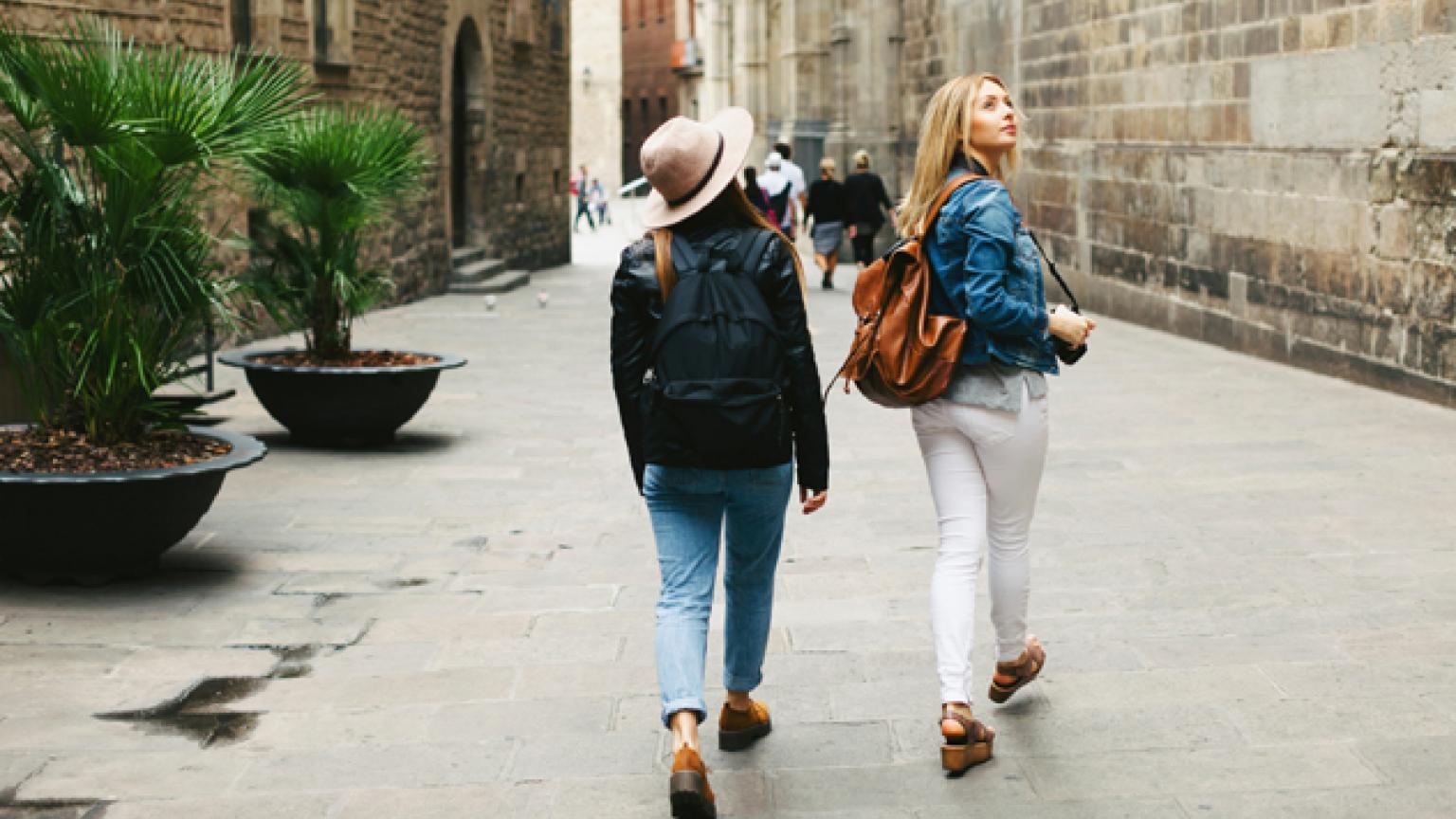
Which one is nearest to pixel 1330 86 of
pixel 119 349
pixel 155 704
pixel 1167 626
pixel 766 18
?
pixel 1167 626

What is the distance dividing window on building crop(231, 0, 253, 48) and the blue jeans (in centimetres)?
1225

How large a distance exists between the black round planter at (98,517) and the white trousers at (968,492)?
9.27ft

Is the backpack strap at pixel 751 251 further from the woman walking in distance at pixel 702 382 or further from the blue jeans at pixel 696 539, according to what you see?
the blue jeans at pixel 696 539

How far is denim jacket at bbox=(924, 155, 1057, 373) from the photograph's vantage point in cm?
470

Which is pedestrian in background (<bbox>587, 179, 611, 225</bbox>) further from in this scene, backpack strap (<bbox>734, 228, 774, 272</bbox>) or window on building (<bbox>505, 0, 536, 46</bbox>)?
backpack strap (<bbox>734, 228, 774, 272</bbox>)

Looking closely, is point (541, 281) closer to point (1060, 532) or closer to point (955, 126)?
point (1060, 532)

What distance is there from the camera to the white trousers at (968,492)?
4.78 meters

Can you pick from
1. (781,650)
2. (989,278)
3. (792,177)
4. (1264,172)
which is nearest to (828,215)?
(792,177)

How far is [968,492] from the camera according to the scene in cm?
487

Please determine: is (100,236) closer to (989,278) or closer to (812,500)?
(812,500)

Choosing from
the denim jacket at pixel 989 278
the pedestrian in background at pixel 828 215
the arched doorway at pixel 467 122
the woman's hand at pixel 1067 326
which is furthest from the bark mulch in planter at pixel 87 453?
the arched doorway at pixel 467 122

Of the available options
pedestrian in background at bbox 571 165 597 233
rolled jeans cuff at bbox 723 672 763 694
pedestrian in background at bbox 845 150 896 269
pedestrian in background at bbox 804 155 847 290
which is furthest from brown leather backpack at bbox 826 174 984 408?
pedestrian in background at bbox 571 165 597 233

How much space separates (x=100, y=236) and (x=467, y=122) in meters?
18.3

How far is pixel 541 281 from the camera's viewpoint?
26641 mm
